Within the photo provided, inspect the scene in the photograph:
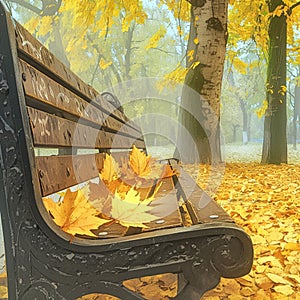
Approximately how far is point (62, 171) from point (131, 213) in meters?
0.16

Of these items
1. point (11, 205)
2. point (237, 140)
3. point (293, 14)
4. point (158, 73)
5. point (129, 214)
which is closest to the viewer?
point (11, 205)

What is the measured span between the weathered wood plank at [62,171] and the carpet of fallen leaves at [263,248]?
1.10ft

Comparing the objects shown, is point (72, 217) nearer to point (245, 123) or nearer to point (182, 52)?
point (182, 52)

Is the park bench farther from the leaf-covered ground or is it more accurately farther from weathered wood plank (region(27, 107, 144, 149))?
the leaf-covered ground

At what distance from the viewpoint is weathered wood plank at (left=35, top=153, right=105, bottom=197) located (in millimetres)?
590

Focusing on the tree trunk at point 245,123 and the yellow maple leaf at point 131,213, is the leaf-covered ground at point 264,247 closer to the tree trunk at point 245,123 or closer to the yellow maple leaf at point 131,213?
the yellow maple leaf at point 131,213

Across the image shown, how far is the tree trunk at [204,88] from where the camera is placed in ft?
12.4

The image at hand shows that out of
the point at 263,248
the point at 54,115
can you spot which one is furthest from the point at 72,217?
the point at 263,248

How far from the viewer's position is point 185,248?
0.55 m

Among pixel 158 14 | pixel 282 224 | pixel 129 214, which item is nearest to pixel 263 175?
pixel 282 224

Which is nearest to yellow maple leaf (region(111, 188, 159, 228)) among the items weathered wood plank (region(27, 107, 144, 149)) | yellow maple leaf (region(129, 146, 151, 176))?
weathered wood plank (region(27, 107, 144, 149))

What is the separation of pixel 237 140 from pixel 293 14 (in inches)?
221

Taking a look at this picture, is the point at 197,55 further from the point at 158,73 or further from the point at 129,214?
the point at 158,73

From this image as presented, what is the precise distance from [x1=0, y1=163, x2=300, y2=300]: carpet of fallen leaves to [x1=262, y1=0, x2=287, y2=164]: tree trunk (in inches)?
87.3
